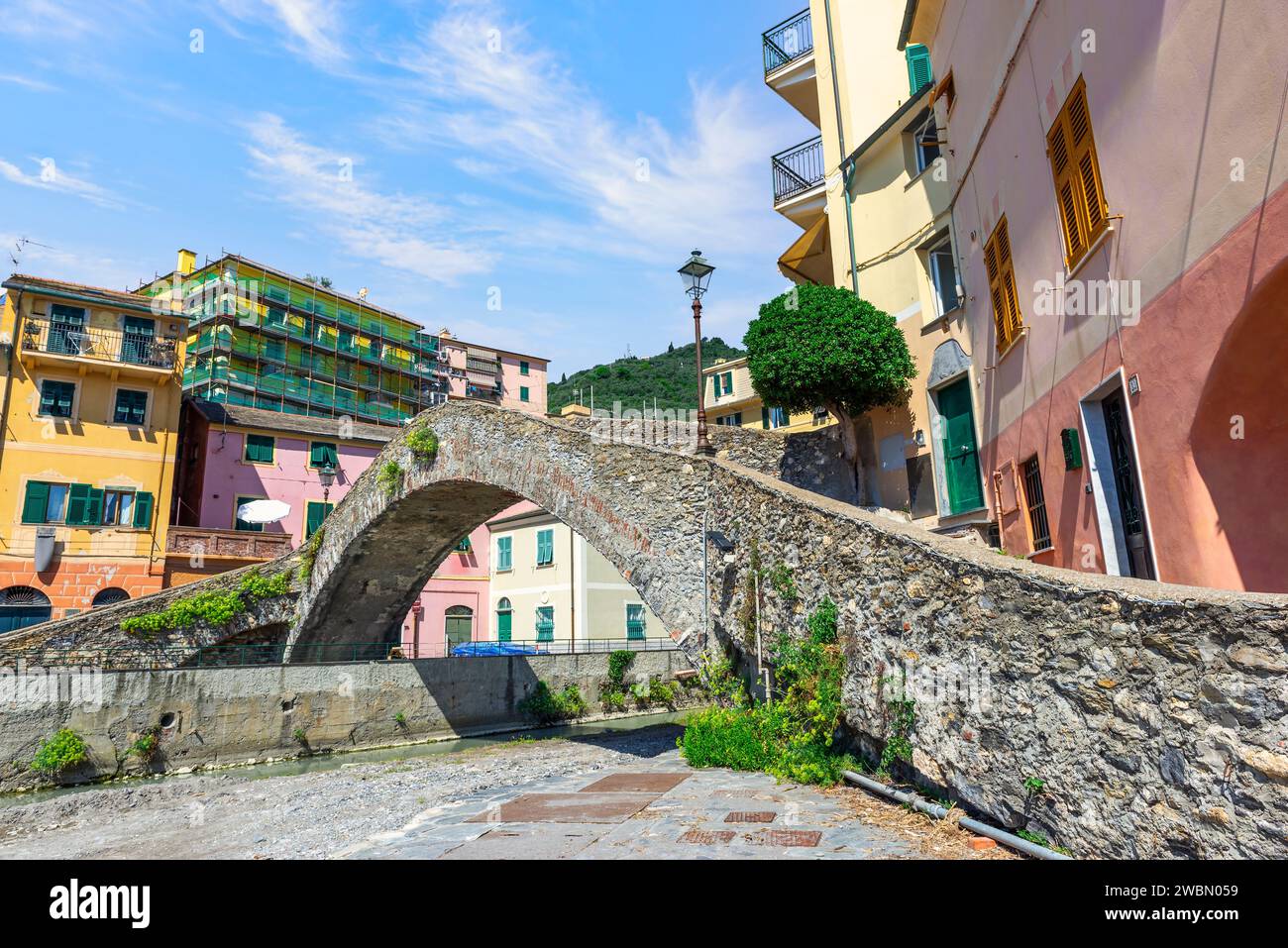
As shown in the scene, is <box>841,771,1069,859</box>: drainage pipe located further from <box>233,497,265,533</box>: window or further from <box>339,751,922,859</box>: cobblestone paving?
<box>233,497,265,533</box>: window

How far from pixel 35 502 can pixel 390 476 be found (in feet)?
44.2

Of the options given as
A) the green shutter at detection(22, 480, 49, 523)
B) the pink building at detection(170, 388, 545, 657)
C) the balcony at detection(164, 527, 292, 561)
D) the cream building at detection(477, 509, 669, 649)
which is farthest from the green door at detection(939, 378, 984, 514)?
the green shutter at detection(22, 480, 49, 523)

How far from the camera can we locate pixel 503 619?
32.7m

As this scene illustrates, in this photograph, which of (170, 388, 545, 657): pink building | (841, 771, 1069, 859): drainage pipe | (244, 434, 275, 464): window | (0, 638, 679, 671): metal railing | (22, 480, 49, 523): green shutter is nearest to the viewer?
(841, 771, 1069, 859): drainage pipe

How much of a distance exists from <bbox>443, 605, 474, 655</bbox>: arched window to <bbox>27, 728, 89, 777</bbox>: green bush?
17406 millimetres

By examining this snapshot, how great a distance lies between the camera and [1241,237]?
5078 mm

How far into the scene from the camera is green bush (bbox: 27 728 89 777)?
13.7m

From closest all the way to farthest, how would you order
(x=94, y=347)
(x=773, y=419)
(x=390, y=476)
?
1. (x=390, y=476)
2. (x=94, y=347)
3. (x=773, y=419)

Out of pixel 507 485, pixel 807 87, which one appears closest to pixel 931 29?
pixel 807 87

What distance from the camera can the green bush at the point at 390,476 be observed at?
17.1 meters

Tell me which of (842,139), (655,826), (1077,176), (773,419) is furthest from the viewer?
(773,419)

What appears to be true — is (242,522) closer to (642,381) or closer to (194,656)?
(194,656)

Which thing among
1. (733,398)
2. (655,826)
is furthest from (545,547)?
(655,826)

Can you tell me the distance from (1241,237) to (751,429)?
11.4 m
